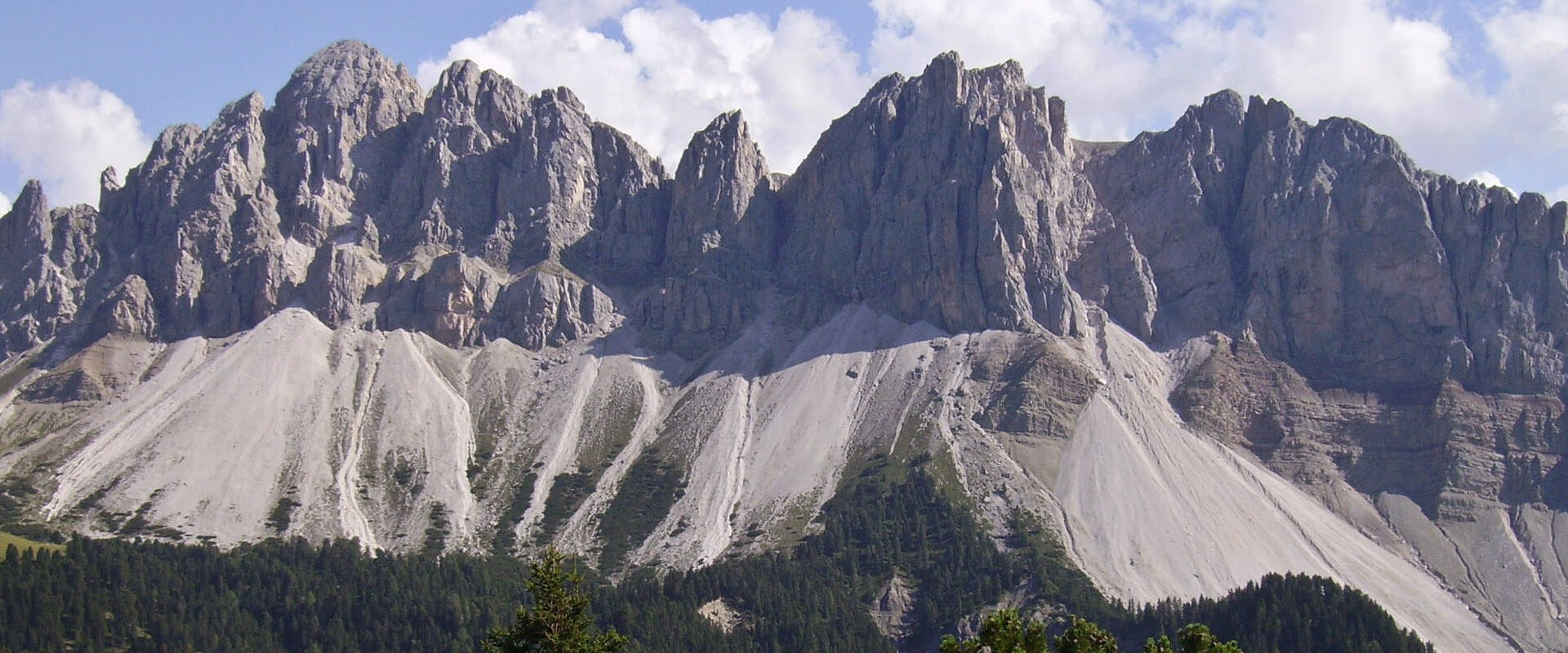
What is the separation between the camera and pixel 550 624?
194ft

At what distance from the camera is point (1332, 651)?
187 m

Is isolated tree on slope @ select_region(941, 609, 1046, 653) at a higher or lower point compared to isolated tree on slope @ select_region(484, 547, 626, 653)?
lower

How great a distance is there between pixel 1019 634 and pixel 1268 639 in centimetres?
14586

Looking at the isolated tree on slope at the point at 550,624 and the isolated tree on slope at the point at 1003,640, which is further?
the isolated tree on slope at the point at 550,624

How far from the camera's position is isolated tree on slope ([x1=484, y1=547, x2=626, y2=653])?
59031 millimetres

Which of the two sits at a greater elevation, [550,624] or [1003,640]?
[550,624]

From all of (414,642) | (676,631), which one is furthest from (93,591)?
(676,631)

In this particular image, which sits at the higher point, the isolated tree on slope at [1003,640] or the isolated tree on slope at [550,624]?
the isolated tree on slope at [550,624]

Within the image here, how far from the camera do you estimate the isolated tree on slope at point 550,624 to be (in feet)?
194

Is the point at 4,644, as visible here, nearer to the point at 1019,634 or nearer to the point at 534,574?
the point at 534,574

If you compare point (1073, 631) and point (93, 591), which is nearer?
point (1073, 631)

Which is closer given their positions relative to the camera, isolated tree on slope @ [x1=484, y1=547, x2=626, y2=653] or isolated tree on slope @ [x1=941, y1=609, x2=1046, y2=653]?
isolated tree on slope @ [x1=941, y1=609, x2=1046, y2=653]

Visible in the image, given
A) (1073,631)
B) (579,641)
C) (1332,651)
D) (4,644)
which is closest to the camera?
(1073,631)

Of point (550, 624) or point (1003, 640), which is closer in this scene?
point (1003, 640)
